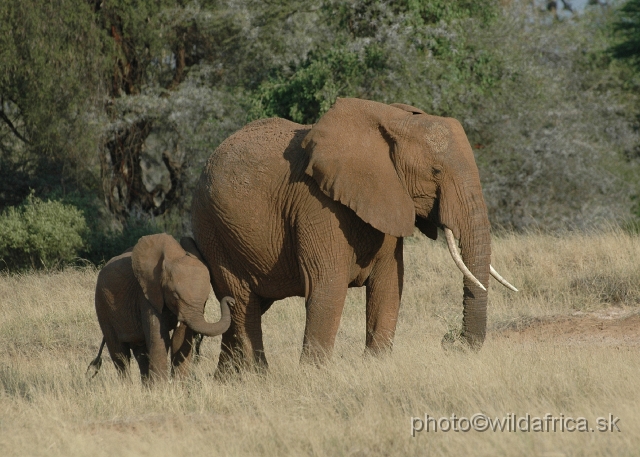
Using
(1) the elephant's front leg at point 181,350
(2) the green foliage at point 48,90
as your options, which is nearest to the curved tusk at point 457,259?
(1) the elephant's front leg at point 181,350

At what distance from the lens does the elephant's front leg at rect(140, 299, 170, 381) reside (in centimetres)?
815

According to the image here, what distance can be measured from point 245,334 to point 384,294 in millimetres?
1326

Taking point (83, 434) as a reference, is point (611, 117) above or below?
below

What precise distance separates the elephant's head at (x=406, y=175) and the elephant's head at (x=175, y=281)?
1.33 meters

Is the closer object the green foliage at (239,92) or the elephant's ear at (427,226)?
the elephant's ear at (427,226)

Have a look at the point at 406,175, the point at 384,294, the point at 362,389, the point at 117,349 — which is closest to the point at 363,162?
the point at 406,175

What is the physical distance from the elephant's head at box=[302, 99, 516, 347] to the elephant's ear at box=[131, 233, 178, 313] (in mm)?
1532

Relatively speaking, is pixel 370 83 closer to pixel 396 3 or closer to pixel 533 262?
pixel 396 3

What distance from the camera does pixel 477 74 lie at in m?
18.3

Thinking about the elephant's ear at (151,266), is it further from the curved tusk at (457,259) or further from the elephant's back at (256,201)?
the curved tusk at (457,259)

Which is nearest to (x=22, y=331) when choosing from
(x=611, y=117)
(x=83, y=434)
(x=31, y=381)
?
(x=31, y=381)

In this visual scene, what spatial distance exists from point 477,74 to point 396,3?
1941 millimetres

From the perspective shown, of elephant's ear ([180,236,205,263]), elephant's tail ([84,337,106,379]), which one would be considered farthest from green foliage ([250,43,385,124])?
elephant's tail ([84,337,106,379])

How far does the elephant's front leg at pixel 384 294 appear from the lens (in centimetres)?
814
